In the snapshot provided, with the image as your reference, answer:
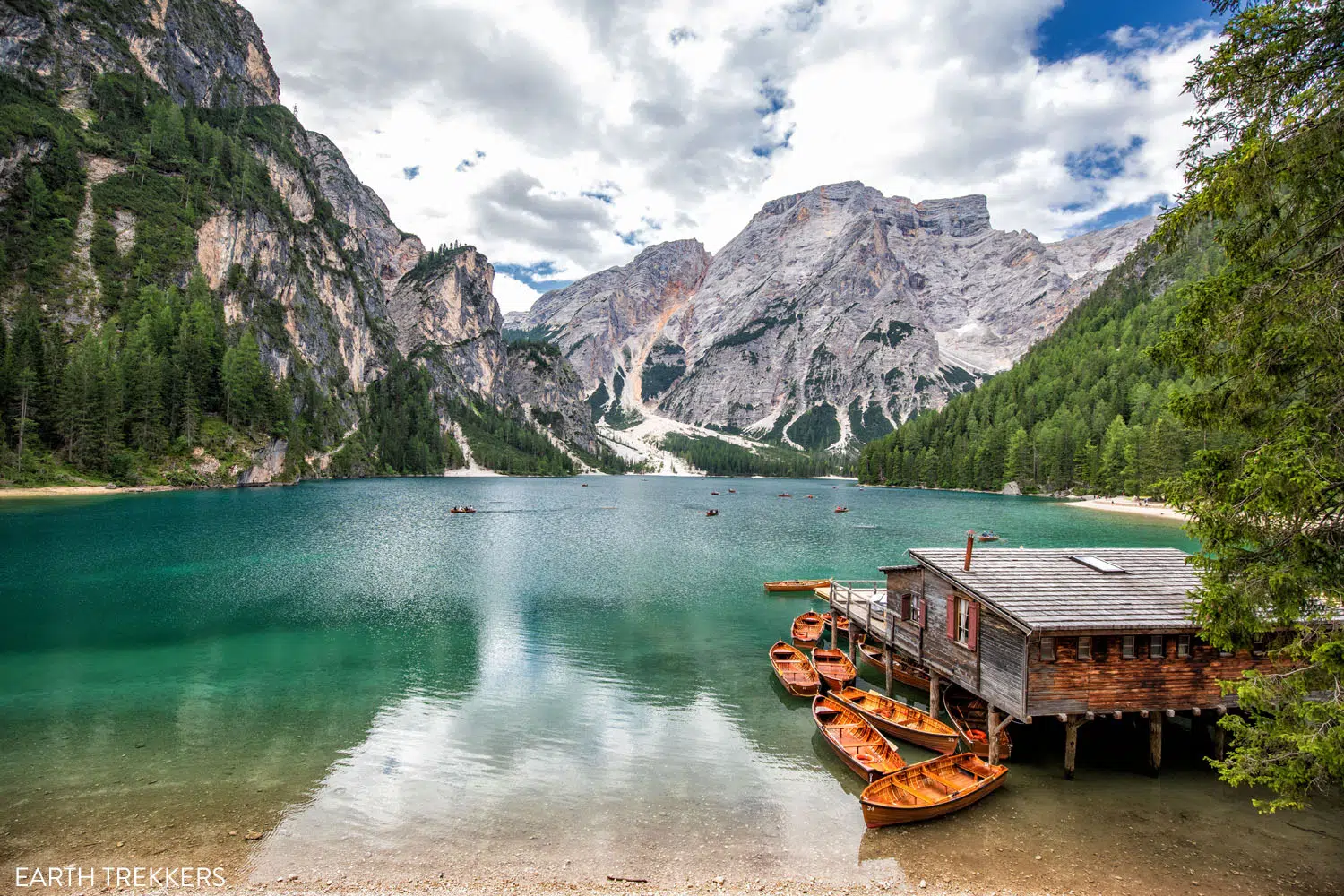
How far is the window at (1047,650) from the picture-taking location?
19438 mm

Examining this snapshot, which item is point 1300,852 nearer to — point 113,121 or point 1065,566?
point 1065,566

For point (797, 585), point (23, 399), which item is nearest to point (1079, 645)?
point (797, 585)

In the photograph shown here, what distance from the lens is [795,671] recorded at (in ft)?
95.8

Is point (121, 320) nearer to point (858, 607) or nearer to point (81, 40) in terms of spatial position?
point (81, 40)

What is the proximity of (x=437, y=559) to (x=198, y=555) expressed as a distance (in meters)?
20.8

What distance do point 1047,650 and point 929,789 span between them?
5.83m

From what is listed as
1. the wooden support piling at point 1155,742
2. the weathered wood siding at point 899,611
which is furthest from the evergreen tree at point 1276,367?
the weathered wood siding at point 899,611

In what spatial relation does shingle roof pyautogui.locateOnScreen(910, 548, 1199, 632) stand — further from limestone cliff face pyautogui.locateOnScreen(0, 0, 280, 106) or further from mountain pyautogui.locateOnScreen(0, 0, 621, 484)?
limestone cliff face pyautogui.locateOnScreen(0, 0, 280, 106)

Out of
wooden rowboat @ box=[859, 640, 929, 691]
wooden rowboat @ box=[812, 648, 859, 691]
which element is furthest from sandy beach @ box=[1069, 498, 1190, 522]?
wooden rowboat @ box=[812, 648, 859, 691]

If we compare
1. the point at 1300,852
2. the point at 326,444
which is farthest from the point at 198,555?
the point at 326,444

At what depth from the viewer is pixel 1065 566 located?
2314 cm

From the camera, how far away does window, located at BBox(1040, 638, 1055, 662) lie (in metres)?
19.4

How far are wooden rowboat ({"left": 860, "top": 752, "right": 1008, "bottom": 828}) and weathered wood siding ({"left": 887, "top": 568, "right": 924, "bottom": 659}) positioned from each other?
269 inches

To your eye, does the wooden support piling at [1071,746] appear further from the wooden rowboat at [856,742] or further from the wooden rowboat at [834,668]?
the wooden rowboat at [834,668]
